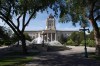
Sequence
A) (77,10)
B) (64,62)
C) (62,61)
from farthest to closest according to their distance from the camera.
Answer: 1. (77,10)
2. (62,61)
3. (64,62)

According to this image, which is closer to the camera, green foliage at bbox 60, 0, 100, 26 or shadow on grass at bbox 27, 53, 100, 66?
shadow on grass at bbox 27, 53, 100, 66

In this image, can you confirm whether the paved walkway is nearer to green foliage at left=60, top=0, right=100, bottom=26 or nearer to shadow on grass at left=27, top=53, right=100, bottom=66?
shadow on grass at left=27, top=53, right=100, bottom=66

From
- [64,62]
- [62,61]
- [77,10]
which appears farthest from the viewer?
[77,10]

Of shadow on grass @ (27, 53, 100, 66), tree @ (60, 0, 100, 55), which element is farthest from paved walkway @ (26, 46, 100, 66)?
tree @ (60, 0, 100, 55)

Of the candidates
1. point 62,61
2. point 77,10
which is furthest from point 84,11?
point 62,61

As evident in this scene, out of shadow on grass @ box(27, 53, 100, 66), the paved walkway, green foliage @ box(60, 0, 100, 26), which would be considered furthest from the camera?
green foliage @ box(60, 0, 100, 26)

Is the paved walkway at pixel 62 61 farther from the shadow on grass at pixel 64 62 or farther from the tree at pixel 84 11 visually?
the tree at pixel 84 11

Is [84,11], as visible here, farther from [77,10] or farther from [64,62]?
[64,62]

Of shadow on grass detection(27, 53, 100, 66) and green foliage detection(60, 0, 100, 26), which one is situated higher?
green foliage detection(60, 0, 100, 26)

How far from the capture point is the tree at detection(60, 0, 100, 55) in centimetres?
3232

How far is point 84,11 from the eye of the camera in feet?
117

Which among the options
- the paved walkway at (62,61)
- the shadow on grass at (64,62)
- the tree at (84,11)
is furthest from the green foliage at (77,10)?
the shadow on grass at (64,62)

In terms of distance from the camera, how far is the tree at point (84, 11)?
3232cm

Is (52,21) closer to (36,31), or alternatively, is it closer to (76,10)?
(36,31)
